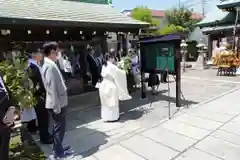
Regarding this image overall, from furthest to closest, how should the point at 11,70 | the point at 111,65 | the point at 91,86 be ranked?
the point at 91,86 < the point at 111,65 < the point at 11,70

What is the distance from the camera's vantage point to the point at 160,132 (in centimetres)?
454

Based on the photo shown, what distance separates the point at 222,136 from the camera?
4.24 metres

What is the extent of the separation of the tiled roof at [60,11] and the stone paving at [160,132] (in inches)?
103

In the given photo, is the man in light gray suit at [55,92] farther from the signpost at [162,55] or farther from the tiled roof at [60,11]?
the signpost at [162,55]

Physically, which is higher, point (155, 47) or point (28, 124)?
point (155, 47)

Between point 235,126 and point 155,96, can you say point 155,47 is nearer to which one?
point 155,96

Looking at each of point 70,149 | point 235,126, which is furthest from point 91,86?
point 235,126

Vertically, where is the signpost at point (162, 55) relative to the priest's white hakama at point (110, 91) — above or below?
above

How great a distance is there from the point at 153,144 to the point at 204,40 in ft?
56.3

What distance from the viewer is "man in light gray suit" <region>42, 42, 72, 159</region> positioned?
3.49 m

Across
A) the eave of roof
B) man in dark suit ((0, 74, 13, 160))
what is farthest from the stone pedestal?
man in dark suit ((0, 74, 13, 160))

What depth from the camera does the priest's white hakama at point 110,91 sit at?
5168 mm

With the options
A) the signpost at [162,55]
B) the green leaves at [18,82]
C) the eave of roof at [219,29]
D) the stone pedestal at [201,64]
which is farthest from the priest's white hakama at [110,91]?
the eave of roof at [219,29]

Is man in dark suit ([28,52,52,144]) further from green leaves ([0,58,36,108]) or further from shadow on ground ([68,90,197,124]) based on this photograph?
shadow on ground ([68,90,197,124])
